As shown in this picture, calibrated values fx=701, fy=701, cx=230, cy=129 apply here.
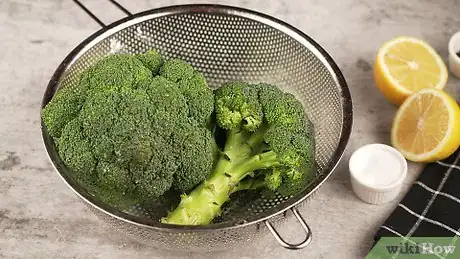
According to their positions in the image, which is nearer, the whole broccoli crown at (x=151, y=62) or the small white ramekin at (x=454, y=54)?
the whole broccoli crown at (x=151, y=62)

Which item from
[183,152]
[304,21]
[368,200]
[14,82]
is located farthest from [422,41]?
[14,82]

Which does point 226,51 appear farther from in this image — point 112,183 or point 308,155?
point 112,183

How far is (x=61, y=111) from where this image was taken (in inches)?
47.7

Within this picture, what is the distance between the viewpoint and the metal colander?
1.31 meters

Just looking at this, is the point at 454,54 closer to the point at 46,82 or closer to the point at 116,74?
the point at 116,74

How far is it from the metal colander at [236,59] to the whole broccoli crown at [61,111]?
3 centimetres

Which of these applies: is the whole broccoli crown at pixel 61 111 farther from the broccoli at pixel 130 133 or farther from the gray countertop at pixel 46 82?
the gray countertop at pixel 46 82

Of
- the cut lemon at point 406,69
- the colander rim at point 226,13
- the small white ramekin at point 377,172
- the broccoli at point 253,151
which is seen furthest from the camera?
the cut lemon at point 406,69

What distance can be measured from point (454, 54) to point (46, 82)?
0.91m

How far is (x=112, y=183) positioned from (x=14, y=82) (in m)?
0.52

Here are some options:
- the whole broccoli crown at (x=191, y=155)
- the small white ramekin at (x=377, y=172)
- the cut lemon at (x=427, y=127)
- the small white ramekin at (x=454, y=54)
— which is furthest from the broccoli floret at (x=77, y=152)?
the small white ramekin at (x=454, y=54)

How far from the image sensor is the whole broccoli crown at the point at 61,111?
3.96 feet

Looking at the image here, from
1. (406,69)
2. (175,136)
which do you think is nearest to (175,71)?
(175,136)

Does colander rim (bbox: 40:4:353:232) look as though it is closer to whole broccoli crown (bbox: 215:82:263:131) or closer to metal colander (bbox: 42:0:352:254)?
metal colander (bbox: 42:0:352:254)
